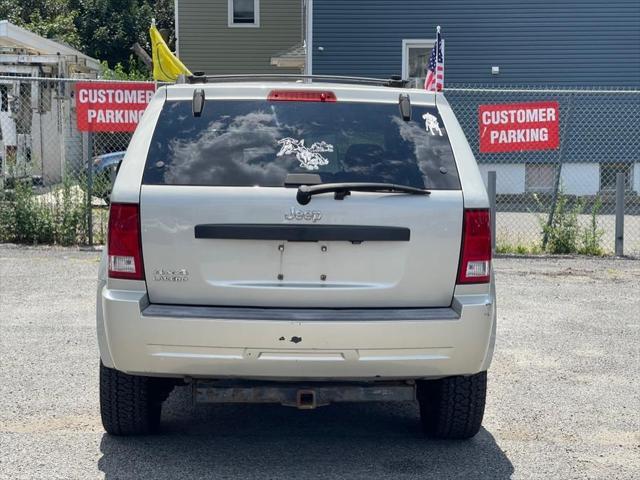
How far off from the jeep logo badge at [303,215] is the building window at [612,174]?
17.2 m

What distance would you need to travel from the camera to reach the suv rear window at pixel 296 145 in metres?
4.73

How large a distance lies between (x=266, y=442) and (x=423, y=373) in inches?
45.5

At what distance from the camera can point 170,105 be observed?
4.96 metres

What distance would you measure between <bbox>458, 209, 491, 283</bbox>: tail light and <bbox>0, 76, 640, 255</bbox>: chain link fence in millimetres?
8561

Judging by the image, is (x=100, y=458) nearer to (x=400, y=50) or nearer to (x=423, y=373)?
(x=423, y=373)

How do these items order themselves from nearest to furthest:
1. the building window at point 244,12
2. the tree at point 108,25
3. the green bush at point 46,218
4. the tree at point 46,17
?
1. the green bush at point 46,218
2. the building window at point 244,12
3. the tree at point 46,17
4. the tree at point 108,25

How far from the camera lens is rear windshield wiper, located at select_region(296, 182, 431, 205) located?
4.61 metres

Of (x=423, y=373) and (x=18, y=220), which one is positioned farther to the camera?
(x=18, y=220)

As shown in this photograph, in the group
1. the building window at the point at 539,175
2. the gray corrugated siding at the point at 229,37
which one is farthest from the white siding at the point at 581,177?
the gray corrugated siding at the point at 229,37

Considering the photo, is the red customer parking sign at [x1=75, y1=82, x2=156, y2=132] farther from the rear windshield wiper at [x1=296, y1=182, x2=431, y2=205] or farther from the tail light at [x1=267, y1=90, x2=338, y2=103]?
the rear windshield wiper at [x1=296, y1=182, x2=431, y2=205]

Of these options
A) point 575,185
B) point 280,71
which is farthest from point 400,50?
point 280,71

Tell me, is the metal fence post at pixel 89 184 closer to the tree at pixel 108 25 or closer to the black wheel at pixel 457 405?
the black wheel at pixel 457 405

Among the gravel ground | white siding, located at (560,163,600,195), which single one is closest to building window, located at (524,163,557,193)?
white siding, located at (560,163,600,195)

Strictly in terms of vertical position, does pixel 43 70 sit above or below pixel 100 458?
above
